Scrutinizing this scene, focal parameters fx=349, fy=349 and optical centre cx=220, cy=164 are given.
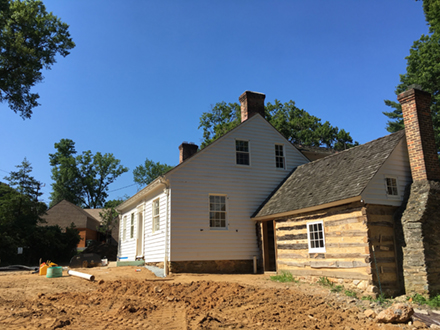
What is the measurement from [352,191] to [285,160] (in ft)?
24.4

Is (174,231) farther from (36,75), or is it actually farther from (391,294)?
(36,75)

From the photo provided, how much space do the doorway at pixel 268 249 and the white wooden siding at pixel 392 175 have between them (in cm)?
635

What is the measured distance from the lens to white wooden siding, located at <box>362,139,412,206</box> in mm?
10984

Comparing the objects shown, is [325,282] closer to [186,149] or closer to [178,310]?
[178,310]

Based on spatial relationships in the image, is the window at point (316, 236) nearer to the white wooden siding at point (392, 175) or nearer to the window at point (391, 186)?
the white wooden siding at point (392, 175)

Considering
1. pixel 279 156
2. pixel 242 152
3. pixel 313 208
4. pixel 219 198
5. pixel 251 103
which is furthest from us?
pixel 251 103

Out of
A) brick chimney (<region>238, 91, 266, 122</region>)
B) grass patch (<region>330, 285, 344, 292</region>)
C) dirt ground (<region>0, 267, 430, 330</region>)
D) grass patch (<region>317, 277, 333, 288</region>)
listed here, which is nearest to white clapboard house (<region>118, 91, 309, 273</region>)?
brick chimney (<region>238, 91, 266, 122</region>)

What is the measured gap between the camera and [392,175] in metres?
11.7

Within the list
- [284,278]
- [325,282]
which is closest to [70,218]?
[284,278]

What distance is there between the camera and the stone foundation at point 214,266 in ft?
48.6

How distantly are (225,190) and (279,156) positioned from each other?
381 centimetres

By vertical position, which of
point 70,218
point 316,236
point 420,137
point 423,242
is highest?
point 70,218

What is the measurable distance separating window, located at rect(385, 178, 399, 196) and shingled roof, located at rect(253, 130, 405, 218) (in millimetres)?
706

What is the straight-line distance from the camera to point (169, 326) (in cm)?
672
